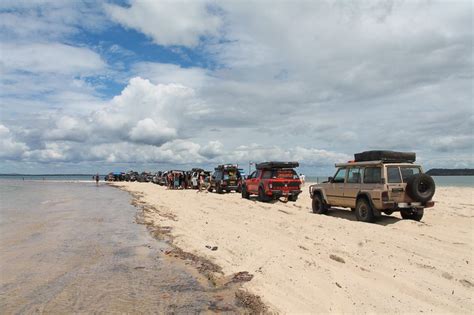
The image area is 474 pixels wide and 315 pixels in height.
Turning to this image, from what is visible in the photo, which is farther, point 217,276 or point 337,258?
point 337,258

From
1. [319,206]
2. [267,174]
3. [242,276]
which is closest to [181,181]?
[267,174]

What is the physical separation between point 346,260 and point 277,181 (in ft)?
42.5

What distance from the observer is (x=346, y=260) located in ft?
24.2

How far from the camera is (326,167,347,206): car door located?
46.6 ft

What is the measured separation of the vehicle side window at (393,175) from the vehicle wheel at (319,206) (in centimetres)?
359

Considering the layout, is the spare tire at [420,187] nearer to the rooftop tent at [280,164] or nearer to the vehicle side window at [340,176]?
the vehicle side window at [340,176]

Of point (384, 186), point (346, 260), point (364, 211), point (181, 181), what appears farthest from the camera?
point (181, 181)

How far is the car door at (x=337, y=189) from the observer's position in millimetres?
14203

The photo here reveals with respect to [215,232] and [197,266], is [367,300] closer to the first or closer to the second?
[197,266]

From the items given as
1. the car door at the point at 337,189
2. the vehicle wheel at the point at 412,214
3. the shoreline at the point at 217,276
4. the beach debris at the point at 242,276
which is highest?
the car door at the point at 337,189

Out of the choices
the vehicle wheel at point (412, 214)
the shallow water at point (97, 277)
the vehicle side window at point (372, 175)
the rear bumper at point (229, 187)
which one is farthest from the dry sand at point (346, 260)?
the rear bumper at point (229, 187)

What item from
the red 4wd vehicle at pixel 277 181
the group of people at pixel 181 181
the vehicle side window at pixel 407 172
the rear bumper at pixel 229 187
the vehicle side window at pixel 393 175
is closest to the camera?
the vehicle side window at pixel 393 175

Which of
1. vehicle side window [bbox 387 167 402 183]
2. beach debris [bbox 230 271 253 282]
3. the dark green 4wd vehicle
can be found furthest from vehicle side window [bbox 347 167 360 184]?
the dark green 4wd vehicle

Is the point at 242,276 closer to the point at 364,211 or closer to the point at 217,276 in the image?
the point at 217,276
